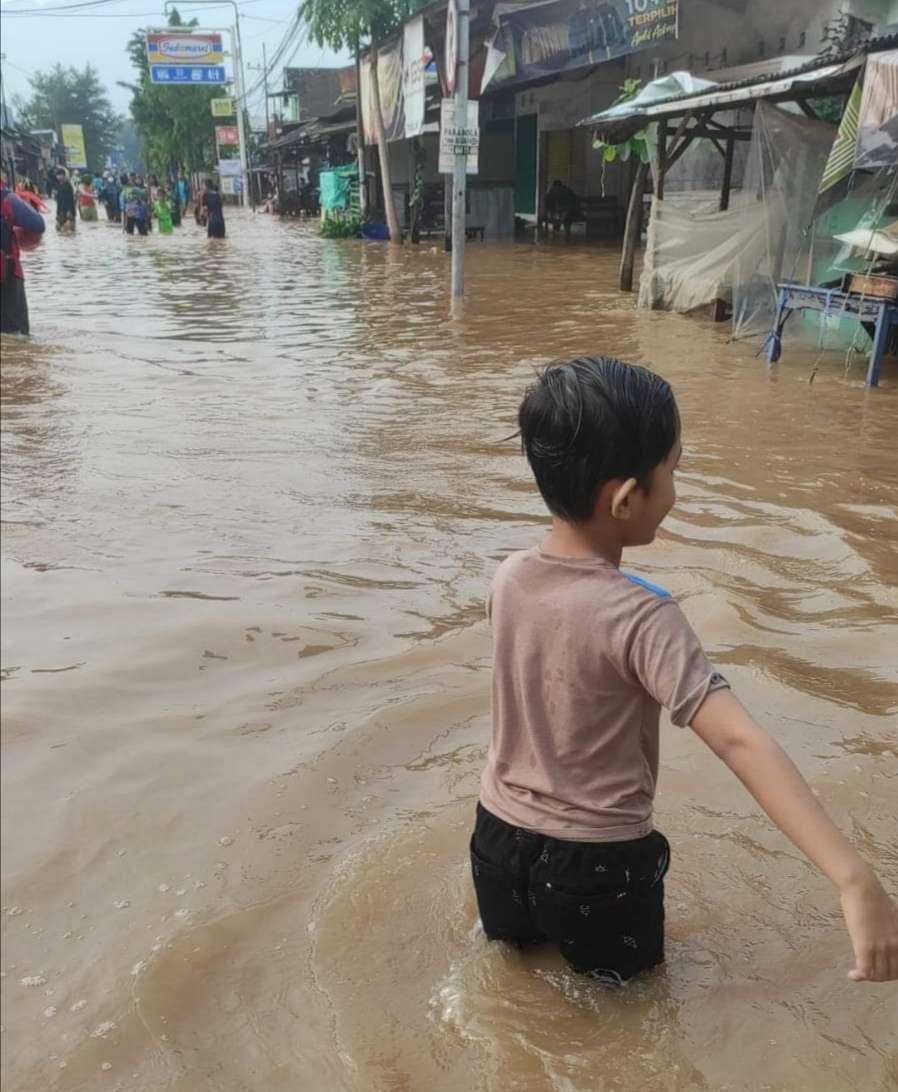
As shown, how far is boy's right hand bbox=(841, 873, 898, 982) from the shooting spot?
1.27 metres

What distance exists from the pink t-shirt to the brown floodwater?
1.36 ft

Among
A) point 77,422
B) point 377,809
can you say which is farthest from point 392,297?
point 377,809

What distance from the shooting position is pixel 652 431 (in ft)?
4.75

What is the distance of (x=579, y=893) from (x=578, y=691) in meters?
0.36

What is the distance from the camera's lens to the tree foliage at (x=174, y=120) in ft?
187

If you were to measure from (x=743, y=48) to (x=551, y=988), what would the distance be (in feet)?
50.6

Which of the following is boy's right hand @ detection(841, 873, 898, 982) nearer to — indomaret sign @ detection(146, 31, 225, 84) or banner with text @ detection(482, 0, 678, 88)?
banner with text @ detection(482, 0, 678, 88)

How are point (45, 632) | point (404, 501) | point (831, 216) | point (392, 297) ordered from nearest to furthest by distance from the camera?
1. point (45, 632)
2. point (404, 501)
3. point (831, 216)
4. point (392, 297)

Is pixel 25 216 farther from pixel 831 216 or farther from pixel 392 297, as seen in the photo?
pixel 831 216

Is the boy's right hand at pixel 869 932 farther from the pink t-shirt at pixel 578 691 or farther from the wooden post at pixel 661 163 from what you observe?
the wooden post at pixel 661 163

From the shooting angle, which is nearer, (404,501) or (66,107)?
(404,501)

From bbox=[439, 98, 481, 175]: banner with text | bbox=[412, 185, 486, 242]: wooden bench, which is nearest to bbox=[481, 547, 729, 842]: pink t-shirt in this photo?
bbox=[439, 98, 481, 175]: banner with text

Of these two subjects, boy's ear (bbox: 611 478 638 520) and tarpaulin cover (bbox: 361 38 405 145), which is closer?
boy's ear (bbox: 611 478 638 520)

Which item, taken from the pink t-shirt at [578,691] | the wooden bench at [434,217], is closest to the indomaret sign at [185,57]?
the wooden bench at [434,217]
